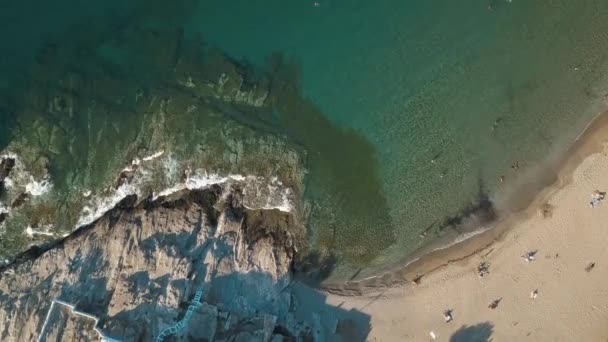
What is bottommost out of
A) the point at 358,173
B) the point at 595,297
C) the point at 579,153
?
the point at 595,297

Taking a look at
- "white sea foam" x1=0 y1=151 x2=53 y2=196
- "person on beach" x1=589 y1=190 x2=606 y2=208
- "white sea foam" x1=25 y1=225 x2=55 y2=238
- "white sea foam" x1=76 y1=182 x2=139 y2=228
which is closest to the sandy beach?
"person on beach" x1=589 y1=190 x2=606 y2=208

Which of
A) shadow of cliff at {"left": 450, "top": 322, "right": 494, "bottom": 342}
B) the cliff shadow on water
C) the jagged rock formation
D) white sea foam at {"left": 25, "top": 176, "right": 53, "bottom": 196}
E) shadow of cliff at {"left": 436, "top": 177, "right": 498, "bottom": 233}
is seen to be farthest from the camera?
the cliff shadow on water

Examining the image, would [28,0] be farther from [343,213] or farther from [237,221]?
[343,213]

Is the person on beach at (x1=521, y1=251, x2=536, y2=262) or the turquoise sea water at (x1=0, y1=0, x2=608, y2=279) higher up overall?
the turquoise sea water at (x1=0, y1=0, x2=608, y2=279)

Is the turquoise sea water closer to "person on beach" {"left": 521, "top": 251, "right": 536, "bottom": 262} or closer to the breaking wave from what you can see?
the breaking wave

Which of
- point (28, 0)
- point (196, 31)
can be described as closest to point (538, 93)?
point (196, 31)

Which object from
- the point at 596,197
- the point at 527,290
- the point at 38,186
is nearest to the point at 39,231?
the point at 38,186
